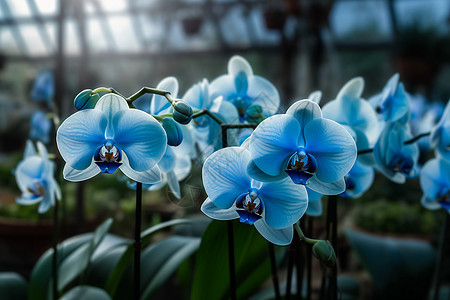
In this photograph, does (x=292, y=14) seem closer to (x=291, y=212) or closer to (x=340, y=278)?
(x=340, y=278)

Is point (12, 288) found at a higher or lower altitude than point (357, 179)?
lower

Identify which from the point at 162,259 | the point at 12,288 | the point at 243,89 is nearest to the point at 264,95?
the point at 243,89

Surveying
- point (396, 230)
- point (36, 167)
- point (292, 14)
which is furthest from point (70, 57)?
point (36, 167)

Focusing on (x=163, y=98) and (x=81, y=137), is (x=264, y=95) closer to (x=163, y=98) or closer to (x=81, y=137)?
(x=163, y=98)

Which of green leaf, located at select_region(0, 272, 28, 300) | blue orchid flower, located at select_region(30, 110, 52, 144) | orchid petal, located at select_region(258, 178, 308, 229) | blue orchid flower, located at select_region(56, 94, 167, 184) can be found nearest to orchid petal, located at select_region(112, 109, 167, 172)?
blue orchid flower, located at select_region(56, 94, 167, 184)

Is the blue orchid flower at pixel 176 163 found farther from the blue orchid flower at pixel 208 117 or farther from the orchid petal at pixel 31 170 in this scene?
the orchid petal at pixel 31 170

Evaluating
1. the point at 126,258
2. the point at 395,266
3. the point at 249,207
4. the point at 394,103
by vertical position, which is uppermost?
the point at 394,103

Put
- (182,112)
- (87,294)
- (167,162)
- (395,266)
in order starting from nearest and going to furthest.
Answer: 1. (182,112)
2. (167,162)
3. (87,294)
4. (395,266)
